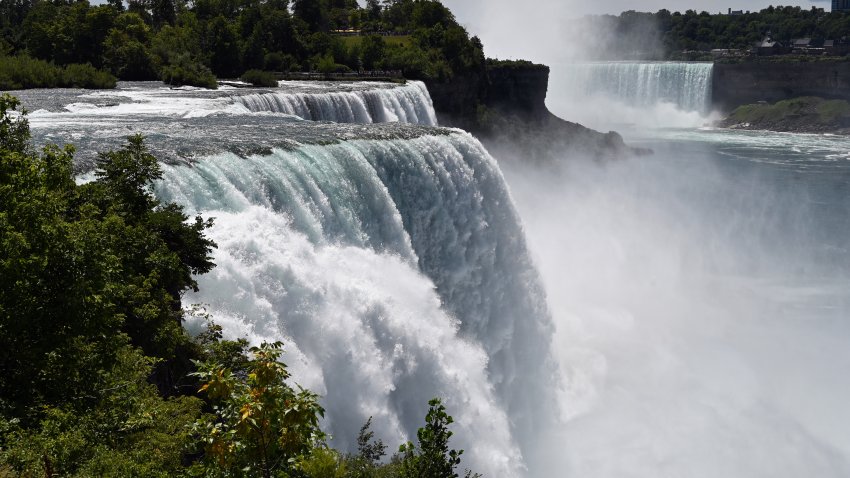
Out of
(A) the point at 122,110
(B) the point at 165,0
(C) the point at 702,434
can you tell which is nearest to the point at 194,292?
(C) the point at 702,434

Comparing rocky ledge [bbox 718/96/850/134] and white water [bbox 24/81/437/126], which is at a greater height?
white water [bbox 24/81/437/126]

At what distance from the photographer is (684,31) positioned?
114 m

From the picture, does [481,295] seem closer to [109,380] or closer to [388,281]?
[388,281]

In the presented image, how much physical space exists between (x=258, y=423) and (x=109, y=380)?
310 centimetres

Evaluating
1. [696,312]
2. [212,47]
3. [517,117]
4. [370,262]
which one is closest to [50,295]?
[370,262]

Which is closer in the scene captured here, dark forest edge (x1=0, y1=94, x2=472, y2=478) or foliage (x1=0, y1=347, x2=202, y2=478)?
dark forest edge (x1=0, y1=94, x2=472, y2=478)

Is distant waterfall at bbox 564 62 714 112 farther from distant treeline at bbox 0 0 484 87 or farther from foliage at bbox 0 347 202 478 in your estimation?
foliage at bbox 0 347 202 478

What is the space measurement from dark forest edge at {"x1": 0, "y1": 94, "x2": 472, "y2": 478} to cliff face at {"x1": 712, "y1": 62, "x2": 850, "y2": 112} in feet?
229

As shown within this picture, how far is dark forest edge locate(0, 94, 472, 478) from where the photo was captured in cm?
547

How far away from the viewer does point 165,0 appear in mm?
61312

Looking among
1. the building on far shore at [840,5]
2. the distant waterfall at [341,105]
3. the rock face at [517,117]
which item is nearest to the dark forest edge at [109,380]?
the distant waterfall at [341,105]

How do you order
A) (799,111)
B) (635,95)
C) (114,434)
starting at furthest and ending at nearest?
1. (635,95)
2. (799,111)
3. (114,434)

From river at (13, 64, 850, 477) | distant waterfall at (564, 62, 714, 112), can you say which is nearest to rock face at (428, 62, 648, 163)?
river at (13, 64, 850, 477)

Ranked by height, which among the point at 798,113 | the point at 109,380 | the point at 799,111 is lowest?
the point at 798,113
